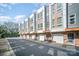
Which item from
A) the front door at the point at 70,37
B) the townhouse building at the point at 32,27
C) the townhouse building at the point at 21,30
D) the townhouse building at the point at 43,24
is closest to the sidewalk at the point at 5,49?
the townhouse building at the point at 21,30

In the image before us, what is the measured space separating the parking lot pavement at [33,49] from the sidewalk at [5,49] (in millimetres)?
112

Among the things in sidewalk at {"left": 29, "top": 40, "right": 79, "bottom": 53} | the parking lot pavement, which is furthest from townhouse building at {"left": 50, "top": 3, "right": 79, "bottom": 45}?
the parking lot pavement

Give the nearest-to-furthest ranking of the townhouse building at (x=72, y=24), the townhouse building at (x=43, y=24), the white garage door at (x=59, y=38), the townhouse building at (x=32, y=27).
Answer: the townhouse building at (x=72, y=24), the white garage door at (x=59, y=38), the townhouse building at (x=43, y=24), the townhouse building at (x=32, y=27)

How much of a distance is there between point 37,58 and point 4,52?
910 millimetres

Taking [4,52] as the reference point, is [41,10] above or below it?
above

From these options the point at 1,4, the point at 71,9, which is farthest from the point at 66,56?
the point at 1,4

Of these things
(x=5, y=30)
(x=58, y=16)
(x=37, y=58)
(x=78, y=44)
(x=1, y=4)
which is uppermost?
(x=1, y=4)

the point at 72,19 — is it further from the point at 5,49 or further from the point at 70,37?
the point at 5,49

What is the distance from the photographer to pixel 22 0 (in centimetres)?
423

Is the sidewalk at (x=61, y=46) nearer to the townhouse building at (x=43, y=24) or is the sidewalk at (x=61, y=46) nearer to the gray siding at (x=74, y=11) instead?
the townhouse building at (x=43, y=24)

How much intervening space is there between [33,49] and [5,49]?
2.54 feet

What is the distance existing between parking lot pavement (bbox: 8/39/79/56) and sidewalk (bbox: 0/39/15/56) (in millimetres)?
112

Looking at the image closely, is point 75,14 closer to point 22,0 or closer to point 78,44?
point 78,44

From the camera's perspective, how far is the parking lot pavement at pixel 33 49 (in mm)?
4273
